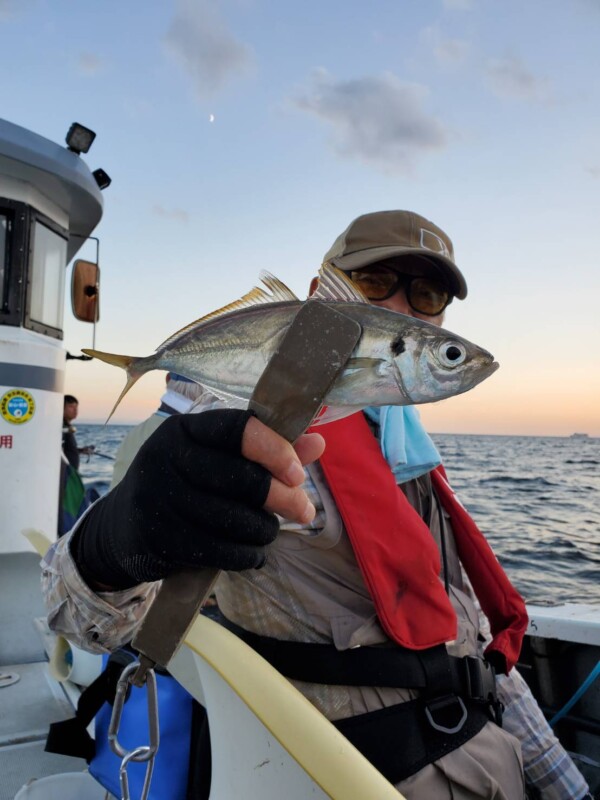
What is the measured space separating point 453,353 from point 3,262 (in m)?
4.62

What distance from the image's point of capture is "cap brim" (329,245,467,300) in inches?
97.1

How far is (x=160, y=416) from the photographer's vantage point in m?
3.21

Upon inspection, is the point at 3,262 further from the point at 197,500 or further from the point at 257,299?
the point at 197,500

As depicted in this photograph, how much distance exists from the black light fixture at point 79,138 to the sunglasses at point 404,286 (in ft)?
11.6

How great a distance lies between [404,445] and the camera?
7.27 ft

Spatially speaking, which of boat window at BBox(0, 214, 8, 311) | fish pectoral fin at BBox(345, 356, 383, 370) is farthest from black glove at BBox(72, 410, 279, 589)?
boat window at BBox(0, 214, 8, 311)

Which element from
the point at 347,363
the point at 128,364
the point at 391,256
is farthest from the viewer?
the point at 391,256

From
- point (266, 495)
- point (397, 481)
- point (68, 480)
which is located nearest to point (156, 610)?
point (266, 495)

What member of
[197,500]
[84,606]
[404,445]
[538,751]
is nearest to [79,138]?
[404,445]

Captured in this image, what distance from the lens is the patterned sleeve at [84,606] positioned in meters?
1.71

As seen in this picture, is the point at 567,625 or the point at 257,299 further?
the point at 567,625

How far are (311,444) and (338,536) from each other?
0.84m

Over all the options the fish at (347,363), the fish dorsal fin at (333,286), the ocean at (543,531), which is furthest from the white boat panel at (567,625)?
the fish dorsal fin at (333,286)

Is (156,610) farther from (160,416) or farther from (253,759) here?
(160,416)
